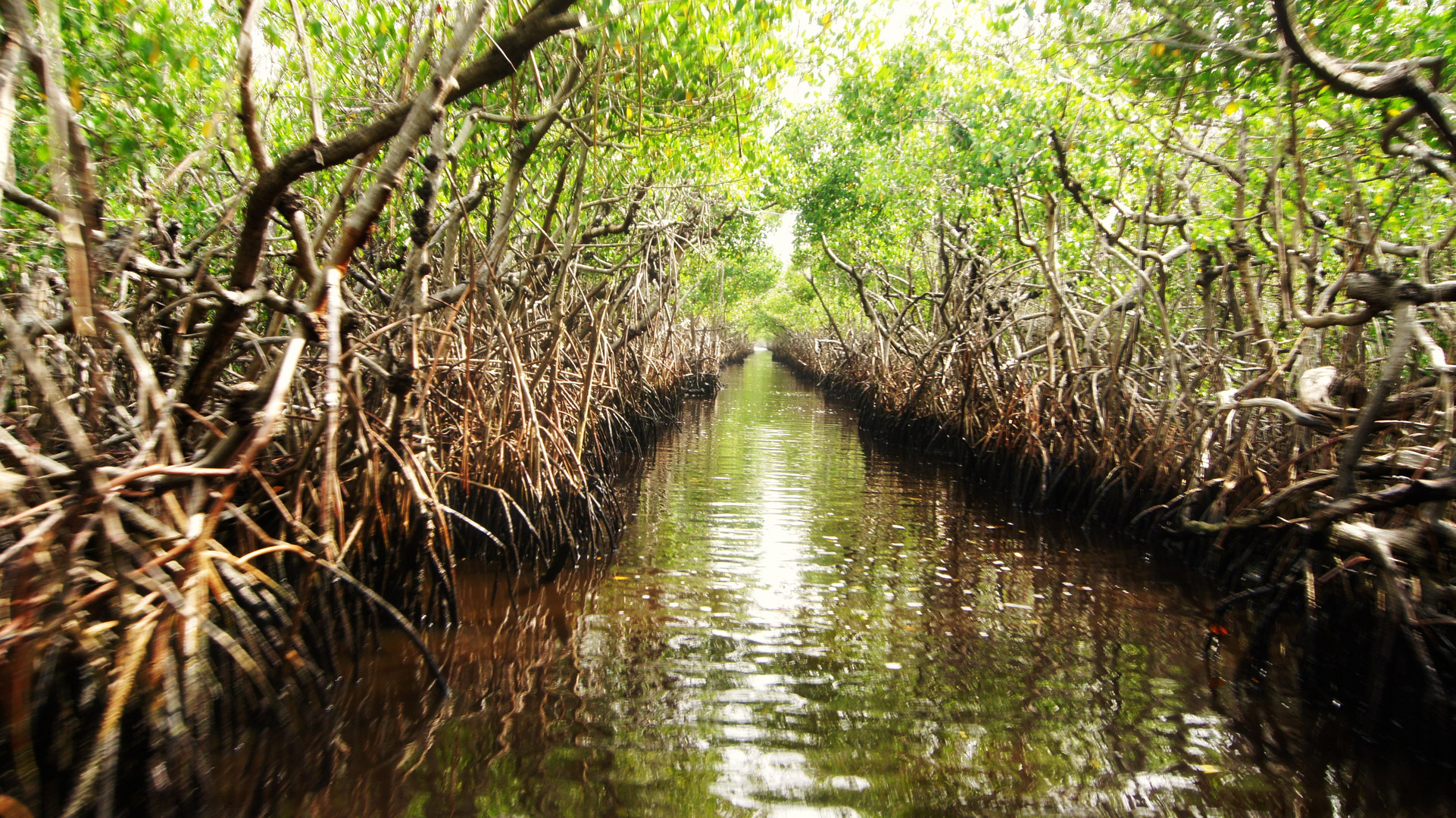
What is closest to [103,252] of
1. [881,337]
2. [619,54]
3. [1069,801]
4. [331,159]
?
[331,159]

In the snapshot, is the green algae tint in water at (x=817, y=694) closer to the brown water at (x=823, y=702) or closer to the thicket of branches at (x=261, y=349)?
the brown water at (x=823, y=702)

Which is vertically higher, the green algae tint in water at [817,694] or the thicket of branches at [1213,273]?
the thicket of branches at [1213,273]

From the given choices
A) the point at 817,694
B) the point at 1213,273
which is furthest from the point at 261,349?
the point at 1213,273

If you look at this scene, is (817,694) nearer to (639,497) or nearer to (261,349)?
(261,349)

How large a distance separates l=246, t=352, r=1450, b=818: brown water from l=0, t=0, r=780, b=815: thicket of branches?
15.5 inches

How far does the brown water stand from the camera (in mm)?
2711

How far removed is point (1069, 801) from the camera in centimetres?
271

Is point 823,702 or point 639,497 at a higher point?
point 639,497

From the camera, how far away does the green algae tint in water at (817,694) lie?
272cm

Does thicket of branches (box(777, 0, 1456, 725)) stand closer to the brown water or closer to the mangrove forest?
the mangrove forest

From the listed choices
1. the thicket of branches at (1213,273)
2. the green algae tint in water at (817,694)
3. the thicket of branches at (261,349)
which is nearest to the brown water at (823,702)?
the green algae tint in water at (817,694)

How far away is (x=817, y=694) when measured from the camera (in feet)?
11.4

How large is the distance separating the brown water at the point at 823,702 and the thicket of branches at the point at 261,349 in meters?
0.39

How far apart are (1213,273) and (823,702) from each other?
15.7ft
